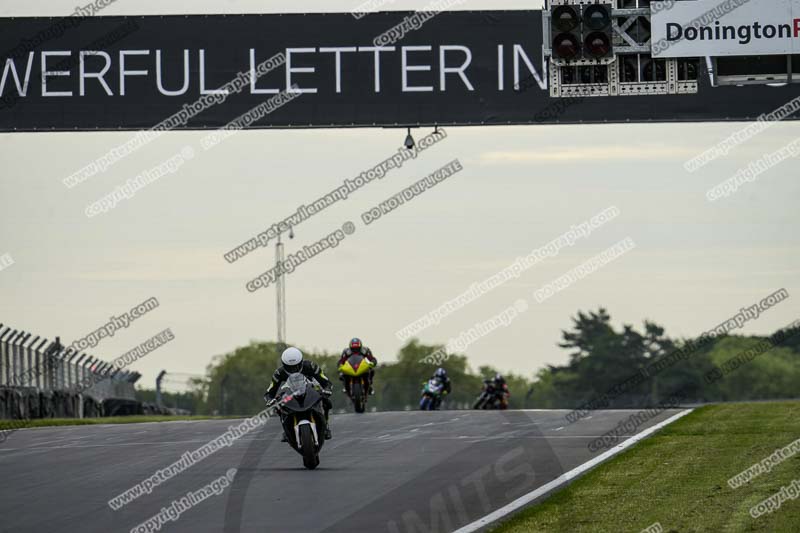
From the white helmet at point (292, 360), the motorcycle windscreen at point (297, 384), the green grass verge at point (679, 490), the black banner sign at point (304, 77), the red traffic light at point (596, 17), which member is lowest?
the green grass verge at point (679, 490)

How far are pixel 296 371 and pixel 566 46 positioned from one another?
17.9 ft

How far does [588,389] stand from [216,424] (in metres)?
104

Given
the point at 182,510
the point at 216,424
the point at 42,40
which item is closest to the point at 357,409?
the point at 216,424

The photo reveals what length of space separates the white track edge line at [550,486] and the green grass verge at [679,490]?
0.17 meters

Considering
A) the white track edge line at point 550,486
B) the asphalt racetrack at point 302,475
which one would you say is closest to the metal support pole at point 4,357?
the asphalt racetrack at point 302,475

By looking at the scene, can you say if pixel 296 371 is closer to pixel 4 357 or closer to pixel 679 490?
pixel 679 490

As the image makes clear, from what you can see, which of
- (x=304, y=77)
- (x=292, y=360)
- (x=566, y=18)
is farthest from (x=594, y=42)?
(x=304, y=77)

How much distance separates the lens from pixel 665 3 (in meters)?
20.5

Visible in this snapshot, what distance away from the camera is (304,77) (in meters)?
26.8

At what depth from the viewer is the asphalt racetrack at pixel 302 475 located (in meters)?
13.3

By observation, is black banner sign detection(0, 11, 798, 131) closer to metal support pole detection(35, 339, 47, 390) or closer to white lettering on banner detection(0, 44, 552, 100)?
white lettering on banner detection(0, 44, 552, 100)

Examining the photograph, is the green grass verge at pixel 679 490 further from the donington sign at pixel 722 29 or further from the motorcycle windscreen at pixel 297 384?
the donington sign at pixel 722 29

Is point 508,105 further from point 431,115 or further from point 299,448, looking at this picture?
point 299,448

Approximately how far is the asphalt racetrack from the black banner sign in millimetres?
5432
